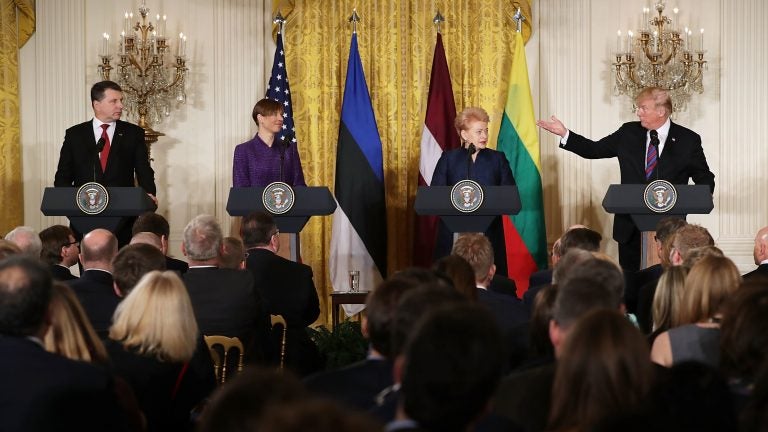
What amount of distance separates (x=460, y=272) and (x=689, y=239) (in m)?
1.44

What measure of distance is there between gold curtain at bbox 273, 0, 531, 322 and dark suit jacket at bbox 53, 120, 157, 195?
6.22 ft

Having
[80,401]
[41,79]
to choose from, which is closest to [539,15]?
[41,79]

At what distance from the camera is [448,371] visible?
193cm

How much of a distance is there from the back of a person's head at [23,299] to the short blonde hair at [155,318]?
0.56 metres

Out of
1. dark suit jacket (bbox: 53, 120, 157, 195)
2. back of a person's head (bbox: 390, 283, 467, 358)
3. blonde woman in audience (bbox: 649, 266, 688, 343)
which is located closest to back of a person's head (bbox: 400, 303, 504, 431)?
back of a person's head (bbox: 390, 283, 467, 358)

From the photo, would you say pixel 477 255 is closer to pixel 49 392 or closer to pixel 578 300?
pixel 578 300

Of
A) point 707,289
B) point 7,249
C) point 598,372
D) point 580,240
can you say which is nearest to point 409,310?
point 598,372

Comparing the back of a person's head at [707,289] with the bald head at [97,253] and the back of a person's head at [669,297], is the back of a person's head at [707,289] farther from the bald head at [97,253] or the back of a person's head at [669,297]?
the bald head at [97,253]

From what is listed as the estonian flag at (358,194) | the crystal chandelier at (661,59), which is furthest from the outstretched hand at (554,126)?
the estonian flag at (358,194)

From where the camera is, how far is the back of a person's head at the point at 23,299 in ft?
9.27

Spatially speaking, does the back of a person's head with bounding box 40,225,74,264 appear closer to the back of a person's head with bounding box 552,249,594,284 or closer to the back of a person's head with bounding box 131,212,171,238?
the back of a person's head with bounding box 131,212,171,238

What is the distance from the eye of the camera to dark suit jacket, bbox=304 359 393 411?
9.09 ft

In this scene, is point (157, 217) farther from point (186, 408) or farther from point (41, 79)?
point (41, 79)

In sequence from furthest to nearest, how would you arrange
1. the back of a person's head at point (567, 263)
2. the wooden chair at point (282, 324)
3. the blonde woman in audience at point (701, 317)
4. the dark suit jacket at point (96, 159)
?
1. the dark suit jacket at point (96, 159)
2. the wooden chair at point (282, 324)
3. the back of a person's head at point (567, 263)
4. the blonde woman in audience at point (701, 317)
